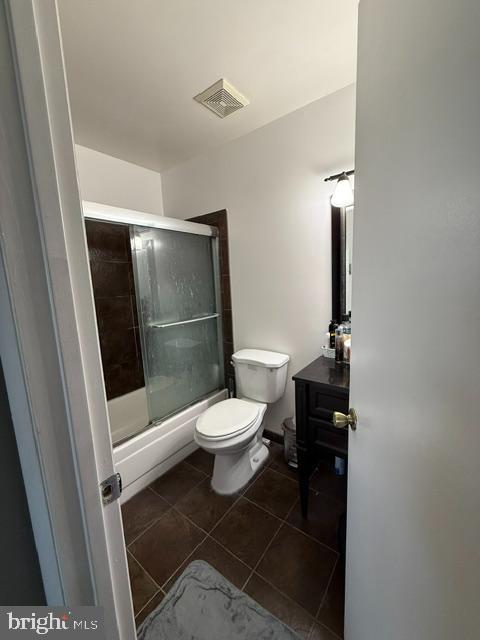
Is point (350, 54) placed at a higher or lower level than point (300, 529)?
higher

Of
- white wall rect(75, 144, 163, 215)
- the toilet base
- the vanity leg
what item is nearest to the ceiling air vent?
white wall rect(75, 144, 163, 215)

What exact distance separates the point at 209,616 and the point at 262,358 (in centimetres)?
126

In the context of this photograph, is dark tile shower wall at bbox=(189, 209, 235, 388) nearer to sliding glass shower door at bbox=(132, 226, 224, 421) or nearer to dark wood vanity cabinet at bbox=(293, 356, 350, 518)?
sliding glass shower door at bbox=(132, 226, 224, 421)

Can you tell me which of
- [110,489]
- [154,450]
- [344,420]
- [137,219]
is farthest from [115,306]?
[344,420]

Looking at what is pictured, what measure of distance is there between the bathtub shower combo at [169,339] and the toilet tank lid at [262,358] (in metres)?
0.43

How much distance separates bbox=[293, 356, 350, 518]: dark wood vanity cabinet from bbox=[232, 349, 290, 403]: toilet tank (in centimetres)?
39

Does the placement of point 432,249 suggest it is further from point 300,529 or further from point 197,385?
point 197,385

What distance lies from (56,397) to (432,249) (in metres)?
0.63

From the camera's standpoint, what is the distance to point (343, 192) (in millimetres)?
1437

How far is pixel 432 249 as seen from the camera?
1.22ft

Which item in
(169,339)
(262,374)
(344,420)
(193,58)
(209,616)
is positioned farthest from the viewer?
(169,339)

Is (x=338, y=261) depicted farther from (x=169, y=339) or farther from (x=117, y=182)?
(x=117, y=182)

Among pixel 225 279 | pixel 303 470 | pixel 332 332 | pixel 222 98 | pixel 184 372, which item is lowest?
pixel 303 470

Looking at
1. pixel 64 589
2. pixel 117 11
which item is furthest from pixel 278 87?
pixel 64 589
